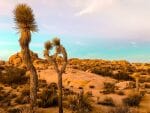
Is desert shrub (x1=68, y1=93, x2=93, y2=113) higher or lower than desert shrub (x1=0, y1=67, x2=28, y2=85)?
below

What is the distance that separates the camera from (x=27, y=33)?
588 inches

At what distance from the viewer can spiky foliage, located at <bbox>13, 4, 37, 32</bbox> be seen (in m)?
15.3

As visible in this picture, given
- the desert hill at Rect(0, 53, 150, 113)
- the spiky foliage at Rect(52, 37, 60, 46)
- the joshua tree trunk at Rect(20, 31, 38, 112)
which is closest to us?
the joshua tree trunk at Rect(20, 31, 38, 112)

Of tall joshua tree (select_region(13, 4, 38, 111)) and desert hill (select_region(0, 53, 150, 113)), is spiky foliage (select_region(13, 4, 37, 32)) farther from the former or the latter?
desert hill (select_region(0, 53, 150, 113))

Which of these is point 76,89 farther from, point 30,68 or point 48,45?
point 30,68

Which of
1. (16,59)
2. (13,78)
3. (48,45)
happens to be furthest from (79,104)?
(16,59)

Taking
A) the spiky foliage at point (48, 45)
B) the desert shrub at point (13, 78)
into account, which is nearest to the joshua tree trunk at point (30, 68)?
Answer: the spiky foliage at point (48, 45)

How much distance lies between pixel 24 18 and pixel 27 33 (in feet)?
2.60

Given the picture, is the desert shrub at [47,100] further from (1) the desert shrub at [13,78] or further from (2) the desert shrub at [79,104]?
(1) the desert shrub at [13,78]

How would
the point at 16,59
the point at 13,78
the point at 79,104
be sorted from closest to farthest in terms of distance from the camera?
the point at 79,104 → the point at 13,78 → the point at 16,59

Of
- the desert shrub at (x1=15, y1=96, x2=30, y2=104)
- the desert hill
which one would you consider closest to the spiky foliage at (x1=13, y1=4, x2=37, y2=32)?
the desert hill

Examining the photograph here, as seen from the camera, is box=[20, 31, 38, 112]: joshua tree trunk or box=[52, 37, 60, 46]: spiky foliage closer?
box=[20, 31, 38, 112]: joshua tree trunk

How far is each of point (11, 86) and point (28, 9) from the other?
49.8 feet

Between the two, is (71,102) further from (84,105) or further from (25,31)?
(25,31)
